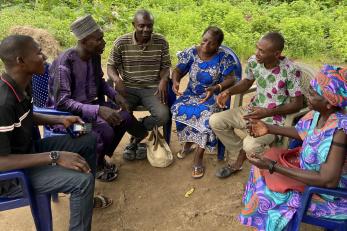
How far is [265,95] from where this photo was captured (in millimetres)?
3510

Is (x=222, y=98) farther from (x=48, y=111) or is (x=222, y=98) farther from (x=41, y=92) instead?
(x=41, y=92)

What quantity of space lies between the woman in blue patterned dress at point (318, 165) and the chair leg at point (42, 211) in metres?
1.39

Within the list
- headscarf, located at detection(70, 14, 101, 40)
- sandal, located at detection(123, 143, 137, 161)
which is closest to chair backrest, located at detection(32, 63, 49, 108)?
headscarf, located at detection(70, 14, 101, 40)

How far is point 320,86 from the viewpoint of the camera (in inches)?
91.0

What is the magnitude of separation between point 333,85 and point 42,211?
2.13m

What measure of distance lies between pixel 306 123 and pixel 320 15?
6.76 metres

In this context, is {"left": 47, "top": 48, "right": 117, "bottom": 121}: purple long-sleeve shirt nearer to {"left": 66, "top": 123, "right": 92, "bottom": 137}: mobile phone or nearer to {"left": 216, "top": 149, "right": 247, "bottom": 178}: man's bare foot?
{"left": 66, "top": 123, "right": 92, "bottom": 137}: mobile phone

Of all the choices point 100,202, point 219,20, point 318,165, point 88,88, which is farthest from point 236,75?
point 219,20

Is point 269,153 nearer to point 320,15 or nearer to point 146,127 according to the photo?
point 146,127

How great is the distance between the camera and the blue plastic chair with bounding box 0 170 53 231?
237 cm

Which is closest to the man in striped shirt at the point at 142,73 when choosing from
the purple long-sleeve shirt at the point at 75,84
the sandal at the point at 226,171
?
the purple long-sleeve shirt at the point at 75,84

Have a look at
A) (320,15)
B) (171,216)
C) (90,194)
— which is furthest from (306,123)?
(320,15)

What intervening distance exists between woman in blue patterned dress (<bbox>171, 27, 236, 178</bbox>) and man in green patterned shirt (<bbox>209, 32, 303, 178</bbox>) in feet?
0.50

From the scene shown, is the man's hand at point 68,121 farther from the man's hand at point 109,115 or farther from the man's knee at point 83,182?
the man's knee at point 83,182
